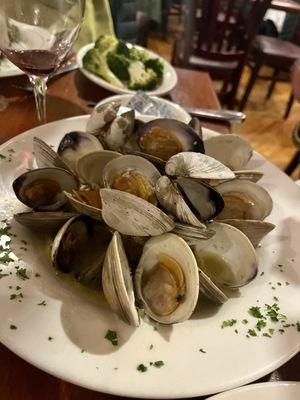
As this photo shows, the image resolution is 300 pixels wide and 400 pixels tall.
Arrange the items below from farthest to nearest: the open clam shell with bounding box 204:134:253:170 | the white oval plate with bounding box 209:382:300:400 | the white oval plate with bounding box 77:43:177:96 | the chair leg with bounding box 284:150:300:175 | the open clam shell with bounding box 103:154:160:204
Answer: the chair leg with bounding box 284:150:300:175 → the white oval plate with bounding box 77:43:177:96 → the open clam shell with bounding box 204:134:253:170 → the open clam shell with bounding box 103:154:160:204 → the white oval plate with bounding box 209:382:300:400

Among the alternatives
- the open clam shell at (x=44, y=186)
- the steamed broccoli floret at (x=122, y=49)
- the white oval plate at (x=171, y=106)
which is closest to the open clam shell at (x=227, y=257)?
the open clam shell at (x=44, y=186)

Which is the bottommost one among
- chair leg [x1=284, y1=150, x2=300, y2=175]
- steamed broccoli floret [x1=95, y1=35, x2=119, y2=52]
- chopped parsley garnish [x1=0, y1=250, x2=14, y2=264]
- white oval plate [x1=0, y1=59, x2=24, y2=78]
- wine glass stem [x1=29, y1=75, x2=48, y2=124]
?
chair leg [x1=284, y1=150, x2=300, y2=175]

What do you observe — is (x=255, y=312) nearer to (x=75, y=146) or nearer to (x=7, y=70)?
(x=75, y=146)

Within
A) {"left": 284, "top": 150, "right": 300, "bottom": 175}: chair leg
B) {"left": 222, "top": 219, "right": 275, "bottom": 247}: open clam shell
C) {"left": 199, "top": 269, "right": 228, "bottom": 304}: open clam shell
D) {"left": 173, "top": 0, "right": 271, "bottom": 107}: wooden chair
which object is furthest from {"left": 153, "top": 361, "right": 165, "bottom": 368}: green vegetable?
{"left": 173, "top": 0, "right": 271, "bottom": 107}: wooden chair

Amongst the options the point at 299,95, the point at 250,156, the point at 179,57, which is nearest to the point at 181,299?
the point at 250,156

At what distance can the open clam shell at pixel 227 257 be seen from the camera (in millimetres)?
541

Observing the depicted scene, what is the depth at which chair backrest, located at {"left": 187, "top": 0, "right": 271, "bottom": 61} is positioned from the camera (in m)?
2.29

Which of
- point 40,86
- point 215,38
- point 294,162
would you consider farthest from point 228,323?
point 215,38

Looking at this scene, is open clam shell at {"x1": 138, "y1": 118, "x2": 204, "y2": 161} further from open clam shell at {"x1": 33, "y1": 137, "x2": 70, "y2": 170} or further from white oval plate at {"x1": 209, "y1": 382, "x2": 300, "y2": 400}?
white oval plate at {"x1": 209, "y1": 382, "x2": 300, "y2": 400}

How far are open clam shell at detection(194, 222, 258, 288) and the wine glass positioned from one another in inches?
15.8

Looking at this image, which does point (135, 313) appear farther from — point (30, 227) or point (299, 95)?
point (299, 95)

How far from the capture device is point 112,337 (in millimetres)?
450

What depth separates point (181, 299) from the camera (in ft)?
1.57

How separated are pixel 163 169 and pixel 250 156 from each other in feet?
0.59
